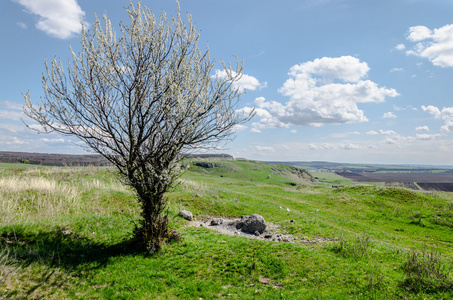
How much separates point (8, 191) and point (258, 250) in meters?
18.8

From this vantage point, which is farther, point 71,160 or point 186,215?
point 71,160

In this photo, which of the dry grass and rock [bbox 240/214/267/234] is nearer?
the dry grass

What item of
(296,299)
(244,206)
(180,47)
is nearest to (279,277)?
(296,299)

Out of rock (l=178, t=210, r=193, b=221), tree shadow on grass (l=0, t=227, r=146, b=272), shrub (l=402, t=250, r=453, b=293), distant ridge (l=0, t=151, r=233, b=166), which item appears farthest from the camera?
rock (l=178, t=210, r=193, b=221)

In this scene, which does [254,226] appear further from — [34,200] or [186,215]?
[34,200]

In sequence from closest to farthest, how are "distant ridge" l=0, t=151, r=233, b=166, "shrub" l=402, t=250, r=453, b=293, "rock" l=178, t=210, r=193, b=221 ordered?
1. "shrub" l=402, t=250, r=453, b=293
2. "distant ridge" l=0, t=151, r=233, b=166
3. "rock" l=178, t=210, r=193, b=221

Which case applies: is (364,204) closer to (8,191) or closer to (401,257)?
(401,257)

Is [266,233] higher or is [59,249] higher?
[59,249]

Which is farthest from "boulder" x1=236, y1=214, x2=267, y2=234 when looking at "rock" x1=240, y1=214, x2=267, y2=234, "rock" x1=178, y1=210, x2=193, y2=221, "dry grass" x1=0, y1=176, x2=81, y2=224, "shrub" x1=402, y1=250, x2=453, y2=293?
"dry grass" x1=0, y1=176, x2=81, y2=224

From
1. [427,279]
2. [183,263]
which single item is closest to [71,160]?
[183,263]

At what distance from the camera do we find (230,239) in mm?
14031

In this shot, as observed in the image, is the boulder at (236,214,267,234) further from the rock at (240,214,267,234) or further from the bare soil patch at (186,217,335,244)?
the bare soil patch at (186,217,335,244)

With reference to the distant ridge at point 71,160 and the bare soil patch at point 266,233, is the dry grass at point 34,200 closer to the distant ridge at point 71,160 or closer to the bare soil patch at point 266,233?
the distant ridge at point 71,160

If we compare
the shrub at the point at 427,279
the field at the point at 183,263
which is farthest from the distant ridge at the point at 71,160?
the shrub at the point at 427,279
